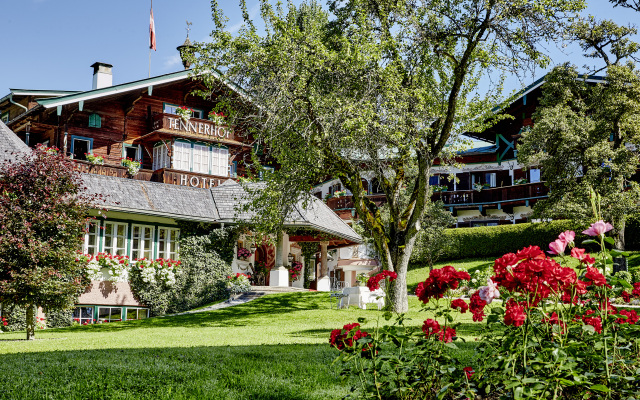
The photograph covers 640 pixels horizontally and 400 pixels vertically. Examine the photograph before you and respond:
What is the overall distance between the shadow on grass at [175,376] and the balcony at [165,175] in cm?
1769

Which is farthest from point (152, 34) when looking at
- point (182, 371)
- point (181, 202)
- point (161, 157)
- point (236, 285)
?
point (182, 371)

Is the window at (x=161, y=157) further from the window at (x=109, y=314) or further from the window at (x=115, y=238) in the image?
the window at (x=109, y=314)

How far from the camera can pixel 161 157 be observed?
28.8 meters

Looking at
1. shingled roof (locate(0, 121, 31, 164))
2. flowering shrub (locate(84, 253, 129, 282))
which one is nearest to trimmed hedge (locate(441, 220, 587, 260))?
flowering shrub (locate(84, 253, 129, 282))

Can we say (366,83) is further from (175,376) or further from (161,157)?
(161,157)

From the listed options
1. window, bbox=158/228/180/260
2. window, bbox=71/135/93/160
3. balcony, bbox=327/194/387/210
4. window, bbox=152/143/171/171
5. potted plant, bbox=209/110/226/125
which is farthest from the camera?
balcony, bbox=327/194/387/210

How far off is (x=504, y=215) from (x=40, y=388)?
1425 inches

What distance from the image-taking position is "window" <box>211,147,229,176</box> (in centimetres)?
2939

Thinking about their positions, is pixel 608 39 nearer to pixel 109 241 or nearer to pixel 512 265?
pixel 109 241

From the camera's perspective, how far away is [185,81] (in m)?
29.8

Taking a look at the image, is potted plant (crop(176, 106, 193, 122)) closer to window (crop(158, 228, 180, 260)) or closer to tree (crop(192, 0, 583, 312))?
window (crop(158, 228, 180, 260))

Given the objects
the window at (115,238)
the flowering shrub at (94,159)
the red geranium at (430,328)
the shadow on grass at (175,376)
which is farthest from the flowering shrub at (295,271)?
the red geranium at (430,328)

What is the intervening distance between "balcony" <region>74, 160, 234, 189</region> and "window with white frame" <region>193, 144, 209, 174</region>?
853 millimetres

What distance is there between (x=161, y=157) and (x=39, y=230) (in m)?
14.9
